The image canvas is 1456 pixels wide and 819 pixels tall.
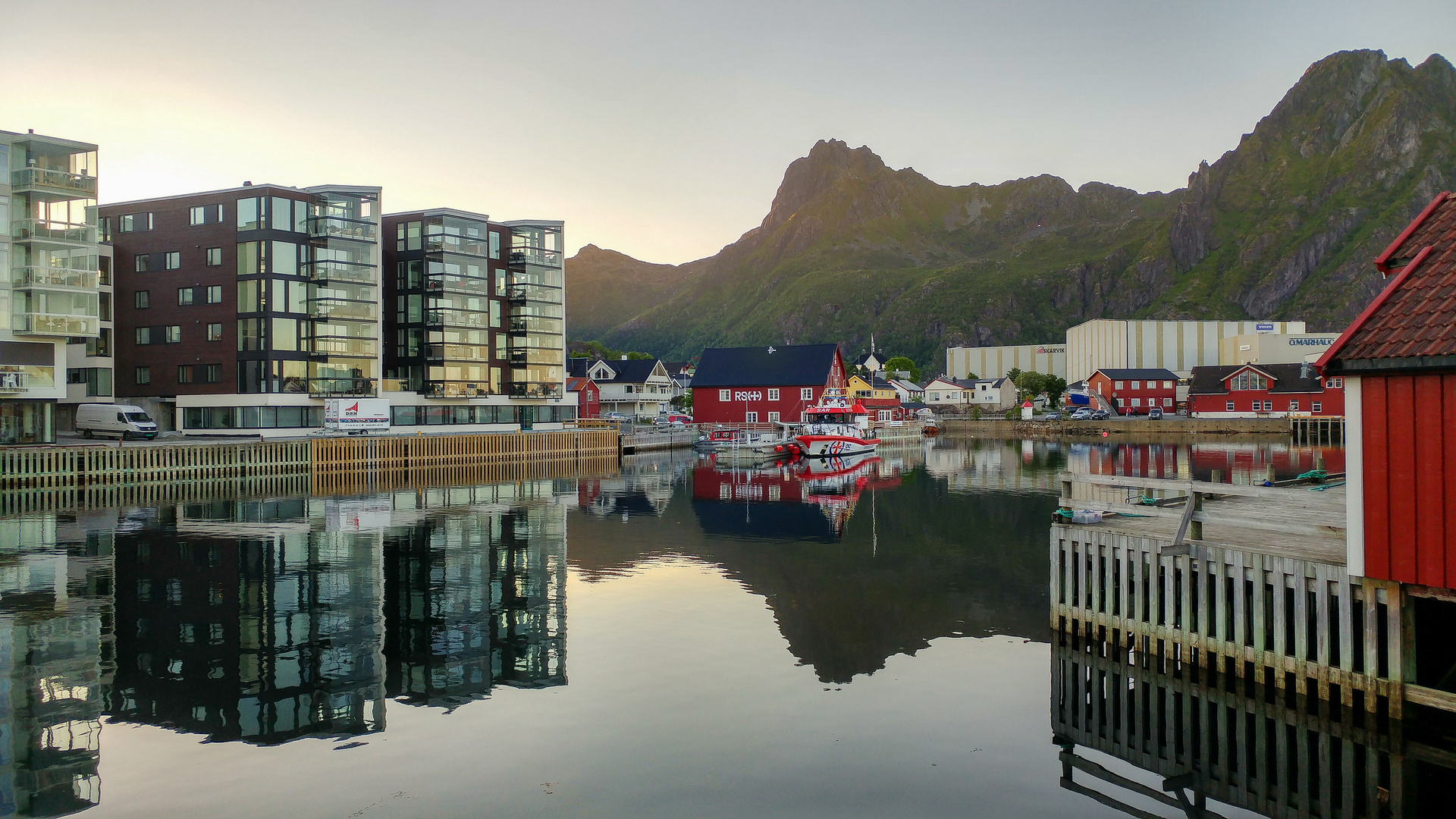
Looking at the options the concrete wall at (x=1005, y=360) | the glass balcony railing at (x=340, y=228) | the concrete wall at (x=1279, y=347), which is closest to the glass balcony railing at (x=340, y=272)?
the glass balcony railing at (x=340, y=228)

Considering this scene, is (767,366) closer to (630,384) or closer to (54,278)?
(630,384)

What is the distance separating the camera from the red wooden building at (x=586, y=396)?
10950 cm

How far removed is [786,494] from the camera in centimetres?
4691

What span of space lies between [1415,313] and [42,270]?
193 ft

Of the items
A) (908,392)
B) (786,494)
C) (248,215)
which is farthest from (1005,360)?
(248,215)

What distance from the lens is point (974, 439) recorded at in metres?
107

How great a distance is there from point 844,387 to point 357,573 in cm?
8074

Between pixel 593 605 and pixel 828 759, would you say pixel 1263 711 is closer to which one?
pixel 828 759

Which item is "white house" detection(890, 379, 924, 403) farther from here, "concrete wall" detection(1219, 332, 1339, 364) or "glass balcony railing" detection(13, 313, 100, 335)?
"glass balcony railing" detection(13, 313, 100, 335)

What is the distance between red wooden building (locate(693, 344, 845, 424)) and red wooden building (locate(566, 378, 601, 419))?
56.8 feet

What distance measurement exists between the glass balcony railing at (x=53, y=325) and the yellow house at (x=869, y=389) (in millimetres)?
90243

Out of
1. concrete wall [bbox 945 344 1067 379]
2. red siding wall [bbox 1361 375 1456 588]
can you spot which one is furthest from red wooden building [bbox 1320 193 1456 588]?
concrete wall [bbox 945 344 1067 379]

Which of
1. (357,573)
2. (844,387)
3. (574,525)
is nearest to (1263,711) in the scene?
(357,573)

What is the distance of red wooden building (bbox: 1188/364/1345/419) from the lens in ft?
344
